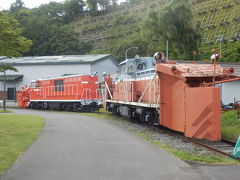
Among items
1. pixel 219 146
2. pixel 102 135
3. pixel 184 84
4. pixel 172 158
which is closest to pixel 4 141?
pixel 102 135

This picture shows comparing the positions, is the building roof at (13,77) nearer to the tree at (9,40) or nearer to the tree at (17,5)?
the tree at (9,40)

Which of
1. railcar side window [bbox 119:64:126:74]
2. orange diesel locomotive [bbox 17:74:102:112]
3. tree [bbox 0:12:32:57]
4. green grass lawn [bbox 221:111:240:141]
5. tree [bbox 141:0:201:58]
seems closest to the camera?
tree [bbox 0:12:32:57]

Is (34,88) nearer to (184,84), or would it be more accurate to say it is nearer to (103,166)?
(184,84)

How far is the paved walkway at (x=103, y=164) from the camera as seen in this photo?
6199 mm

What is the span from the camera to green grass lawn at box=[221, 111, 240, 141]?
12680 mm

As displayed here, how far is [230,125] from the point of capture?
15.5 meters

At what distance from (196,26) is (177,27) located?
3.26 meters

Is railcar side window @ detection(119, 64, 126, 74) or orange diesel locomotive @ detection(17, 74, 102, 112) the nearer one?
railcar side window @ detection(119, 64, 126, 74)

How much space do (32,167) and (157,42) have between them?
46.7m

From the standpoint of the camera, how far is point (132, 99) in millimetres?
16328

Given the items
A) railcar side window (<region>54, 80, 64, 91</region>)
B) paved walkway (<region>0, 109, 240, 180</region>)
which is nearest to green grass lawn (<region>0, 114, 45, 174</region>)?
paved walkway (<region>0, 109, 240, 180</region>)

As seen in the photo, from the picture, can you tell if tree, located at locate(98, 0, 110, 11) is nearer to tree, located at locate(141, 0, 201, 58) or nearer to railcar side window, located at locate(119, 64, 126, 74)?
tree, located at locate(141, 0, 201, 58)

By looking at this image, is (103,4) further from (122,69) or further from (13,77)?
(122,69)

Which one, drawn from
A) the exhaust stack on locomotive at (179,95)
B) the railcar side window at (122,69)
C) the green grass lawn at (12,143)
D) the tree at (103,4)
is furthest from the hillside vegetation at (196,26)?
the green grass lawn at (12,143)
